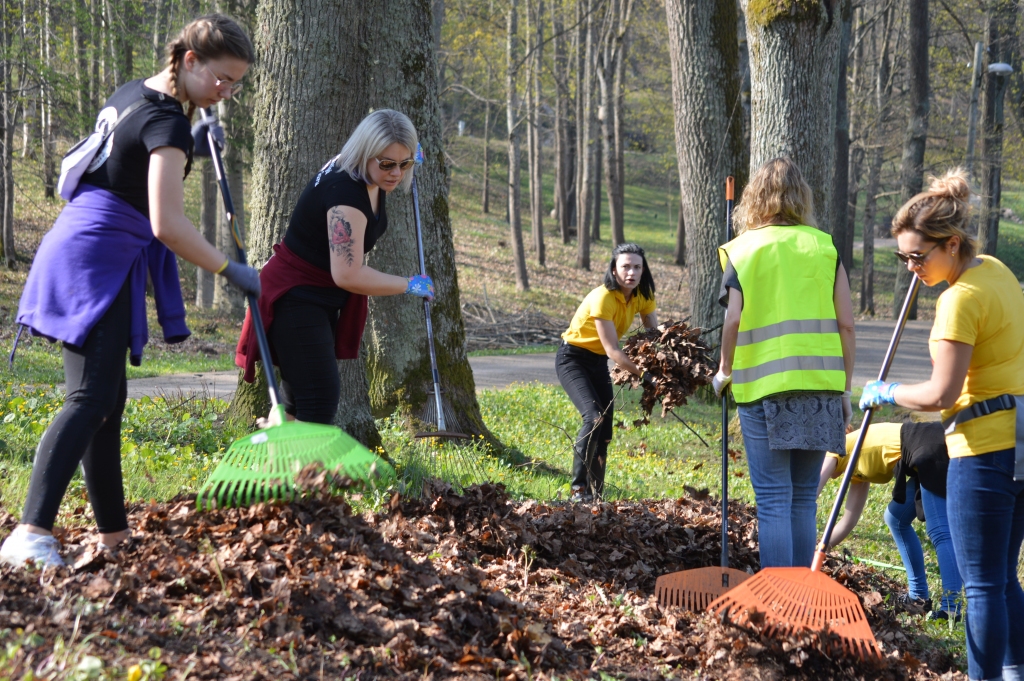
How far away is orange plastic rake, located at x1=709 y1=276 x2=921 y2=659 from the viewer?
11.8 feet

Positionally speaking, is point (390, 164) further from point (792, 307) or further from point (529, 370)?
point (529, 370)

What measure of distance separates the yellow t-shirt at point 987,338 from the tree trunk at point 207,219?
15653 mm

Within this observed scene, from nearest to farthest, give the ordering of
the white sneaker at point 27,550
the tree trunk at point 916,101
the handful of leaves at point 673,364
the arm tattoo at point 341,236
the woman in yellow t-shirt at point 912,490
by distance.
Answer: the white sneaker at point 27,550 < the arm tattoo at point 341,236 < the woman in yellow t-shirt at point 912,490 < the handful of leaves at point 673,364 < the tree trunk at point 916,101

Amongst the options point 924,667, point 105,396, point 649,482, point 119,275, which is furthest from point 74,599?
point 649,482

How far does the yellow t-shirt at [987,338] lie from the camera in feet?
10.7

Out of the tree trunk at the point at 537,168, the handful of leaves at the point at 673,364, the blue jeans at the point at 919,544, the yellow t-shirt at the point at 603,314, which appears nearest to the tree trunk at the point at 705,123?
the yellow t-shirt at the point at 603,314

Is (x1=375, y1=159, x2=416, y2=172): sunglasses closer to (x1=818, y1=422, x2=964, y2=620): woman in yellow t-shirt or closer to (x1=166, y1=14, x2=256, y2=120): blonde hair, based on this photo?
(x1=166, y1=14, x2=256, y2=120): blonde hair

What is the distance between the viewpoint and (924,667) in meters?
3.92

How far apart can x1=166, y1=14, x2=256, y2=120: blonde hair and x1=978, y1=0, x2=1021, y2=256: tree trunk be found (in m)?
23.5

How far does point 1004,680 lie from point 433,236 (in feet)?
15.4

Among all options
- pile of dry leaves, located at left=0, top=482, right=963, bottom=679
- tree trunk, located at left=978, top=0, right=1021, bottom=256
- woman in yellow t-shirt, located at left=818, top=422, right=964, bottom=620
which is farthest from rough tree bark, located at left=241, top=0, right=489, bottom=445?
tree trunk, located at left=978, top=0, right=1021, bottom=256

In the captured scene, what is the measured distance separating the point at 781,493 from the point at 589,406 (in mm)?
2054

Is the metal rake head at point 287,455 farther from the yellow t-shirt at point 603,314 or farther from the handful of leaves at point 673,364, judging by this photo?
the yellow t-shirt at point 603,314

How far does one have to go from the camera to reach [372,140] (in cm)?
378
